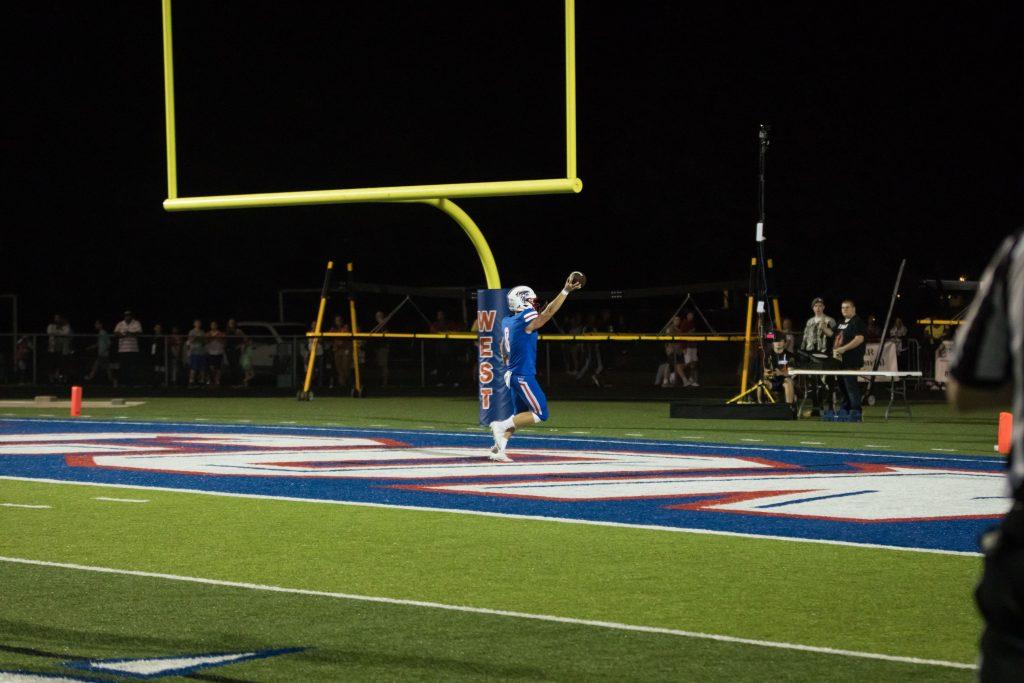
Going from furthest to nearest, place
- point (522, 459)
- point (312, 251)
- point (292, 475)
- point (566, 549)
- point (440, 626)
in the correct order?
point (312, 251), point (522, 459), point (292, 475), point (566, 549), point (440, 626)

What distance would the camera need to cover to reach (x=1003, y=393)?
290 cm

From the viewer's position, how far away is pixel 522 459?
13961 millimetres

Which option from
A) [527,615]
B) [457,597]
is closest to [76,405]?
[457,597]

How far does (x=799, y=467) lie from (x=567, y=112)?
164 inches

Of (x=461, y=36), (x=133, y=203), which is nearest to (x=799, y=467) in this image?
(x=461, y=36)

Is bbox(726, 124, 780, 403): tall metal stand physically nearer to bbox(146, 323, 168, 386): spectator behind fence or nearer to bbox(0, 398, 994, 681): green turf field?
bbox(0, 398, 994, 681): green turf field

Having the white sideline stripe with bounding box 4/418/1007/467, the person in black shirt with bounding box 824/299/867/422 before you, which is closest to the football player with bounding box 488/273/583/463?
the white sideline stripe with bounding box 4/418/1007/467

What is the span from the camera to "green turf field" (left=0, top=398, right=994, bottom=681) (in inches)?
222

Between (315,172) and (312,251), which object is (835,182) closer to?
(312,251)

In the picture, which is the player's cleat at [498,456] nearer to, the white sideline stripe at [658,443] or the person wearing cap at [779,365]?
the white sideline stripe at [658,443]

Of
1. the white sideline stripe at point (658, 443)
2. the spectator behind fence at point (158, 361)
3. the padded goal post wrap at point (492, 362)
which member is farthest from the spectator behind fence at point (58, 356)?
the padded goal post wrap at point (492, 362)

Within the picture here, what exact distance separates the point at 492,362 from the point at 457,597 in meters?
7.92

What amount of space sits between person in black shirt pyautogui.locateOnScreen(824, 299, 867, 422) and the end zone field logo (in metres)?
5.08

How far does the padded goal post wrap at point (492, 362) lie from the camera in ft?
45.9
